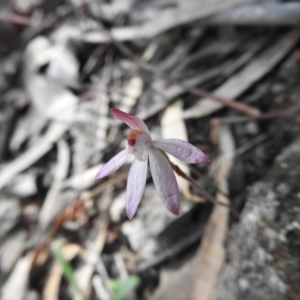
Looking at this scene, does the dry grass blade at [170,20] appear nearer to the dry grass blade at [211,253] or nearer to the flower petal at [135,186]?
the dry grass blade at [211,253]

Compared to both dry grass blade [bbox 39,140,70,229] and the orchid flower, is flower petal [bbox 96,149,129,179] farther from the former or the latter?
dry grass blade [bbox 39,140,70,229]

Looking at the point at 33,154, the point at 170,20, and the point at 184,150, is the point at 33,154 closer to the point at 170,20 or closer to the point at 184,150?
the point at 170,20

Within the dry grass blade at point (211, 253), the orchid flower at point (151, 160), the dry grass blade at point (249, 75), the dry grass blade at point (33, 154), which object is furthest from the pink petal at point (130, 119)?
the dry grass blade at point (33, 154)

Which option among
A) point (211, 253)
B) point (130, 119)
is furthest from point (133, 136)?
point (211, 253)

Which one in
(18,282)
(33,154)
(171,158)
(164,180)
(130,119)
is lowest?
(18,282)

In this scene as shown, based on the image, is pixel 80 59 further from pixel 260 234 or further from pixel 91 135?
pixel 260 234
